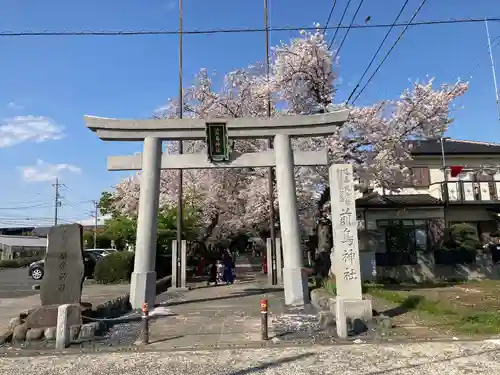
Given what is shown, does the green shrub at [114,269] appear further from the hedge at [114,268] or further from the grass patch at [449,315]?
the grass patch at [449,315]

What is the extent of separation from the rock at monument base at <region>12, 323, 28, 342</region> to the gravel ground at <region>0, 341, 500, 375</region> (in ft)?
4.78

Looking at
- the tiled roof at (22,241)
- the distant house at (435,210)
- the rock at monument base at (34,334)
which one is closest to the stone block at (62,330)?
the rock at monument base at (34,334)

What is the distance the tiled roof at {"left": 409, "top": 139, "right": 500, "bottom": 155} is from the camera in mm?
30094

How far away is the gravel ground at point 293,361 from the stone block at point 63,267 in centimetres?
237

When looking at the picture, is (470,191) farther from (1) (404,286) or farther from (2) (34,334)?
(2) (34,334)

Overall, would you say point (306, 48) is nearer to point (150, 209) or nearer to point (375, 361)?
point (150, 209)

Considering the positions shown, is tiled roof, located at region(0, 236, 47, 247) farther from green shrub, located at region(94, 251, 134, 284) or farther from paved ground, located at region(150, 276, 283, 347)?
paved ground, located at region(150, 276, 283, 347)

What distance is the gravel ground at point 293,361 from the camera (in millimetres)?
6902

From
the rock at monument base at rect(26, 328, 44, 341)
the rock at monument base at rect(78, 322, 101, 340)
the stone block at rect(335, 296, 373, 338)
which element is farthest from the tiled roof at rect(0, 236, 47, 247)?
the stone block at rect(335, 296, 373, 338)

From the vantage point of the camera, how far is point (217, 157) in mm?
15031

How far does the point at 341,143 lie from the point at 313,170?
1.92m

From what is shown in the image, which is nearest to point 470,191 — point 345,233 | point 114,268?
point 345,233

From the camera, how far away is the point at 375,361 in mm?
7273

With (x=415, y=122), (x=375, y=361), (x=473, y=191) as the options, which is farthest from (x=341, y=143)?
(x=473, y=191)
